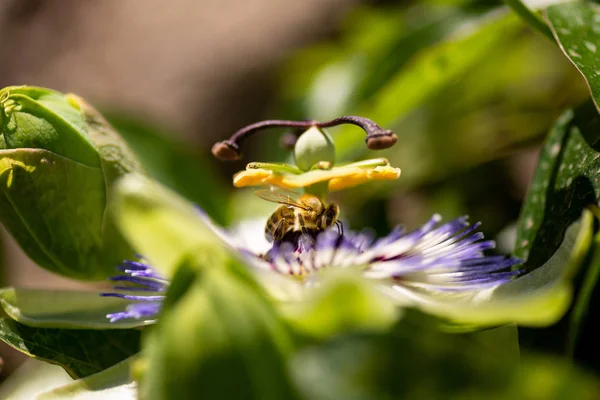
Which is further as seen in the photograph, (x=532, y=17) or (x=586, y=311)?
(x=532, y=17)

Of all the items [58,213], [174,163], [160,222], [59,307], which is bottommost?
[174,163]

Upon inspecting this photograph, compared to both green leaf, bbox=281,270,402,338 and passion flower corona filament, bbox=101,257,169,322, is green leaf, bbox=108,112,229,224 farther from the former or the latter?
green leaf, bbox=281,270,402,338

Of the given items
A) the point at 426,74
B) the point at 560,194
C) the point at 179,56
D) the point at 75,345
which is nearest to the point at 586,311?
the point at 560,194

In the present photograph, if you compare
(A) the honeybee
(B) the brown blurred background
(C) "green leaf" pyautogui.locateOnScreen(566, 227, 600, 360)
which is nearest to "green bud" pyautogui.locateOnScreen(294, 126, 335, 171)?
(A) the honeybee

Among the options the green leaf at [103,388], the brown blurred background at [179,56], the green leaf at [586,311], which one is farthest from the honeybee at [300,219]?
the brown blurred background at [179,56]

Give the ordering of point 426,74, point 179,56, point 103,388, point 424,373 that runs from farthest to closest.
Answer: point 179,56
point 426,74
point 103,388
point 424,373

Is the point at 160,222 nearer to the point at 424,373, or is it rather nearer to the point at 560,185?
the point at 424,373

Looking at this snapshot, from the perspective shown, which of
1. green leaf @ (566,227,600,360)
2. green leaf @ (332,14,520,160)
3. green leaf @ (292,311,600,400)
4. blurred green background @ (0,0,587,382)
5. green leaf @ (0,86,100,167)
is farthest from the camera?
blurred green background @ (0,0,587,382)
